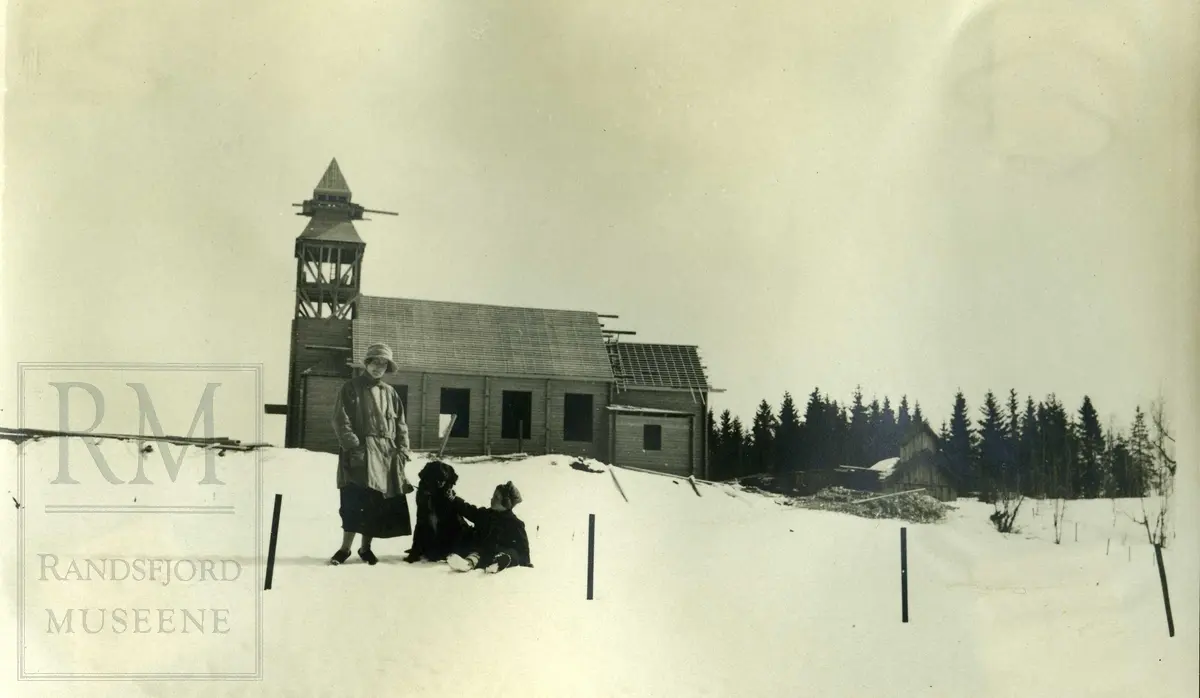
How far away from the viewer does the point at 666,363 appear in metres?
5.36

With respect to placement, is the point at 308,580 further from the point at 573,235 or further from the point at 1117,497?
the point at 1117,497

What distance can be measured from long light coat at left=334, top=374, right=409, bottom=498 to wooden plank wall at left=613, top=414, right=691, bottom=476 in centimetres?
122

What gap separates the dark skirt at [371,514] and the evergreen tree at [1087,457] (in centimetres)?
390

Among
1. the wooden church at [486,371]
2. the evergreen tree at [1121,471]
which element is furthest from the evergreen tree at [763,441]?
the evergreen tree at [1121,471]

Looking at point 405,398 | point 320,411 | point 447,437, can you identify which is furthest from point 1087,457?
point 320,411

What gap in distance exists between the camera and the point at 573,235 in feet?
17.2

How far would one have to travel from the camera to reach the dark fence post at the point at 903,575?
5105 mm

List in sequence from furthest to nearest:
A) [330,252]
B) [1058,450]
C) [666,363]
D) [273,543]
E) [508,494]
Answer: [1058,450] < [666,363] < [330,252] < [508,494] < [273,543]

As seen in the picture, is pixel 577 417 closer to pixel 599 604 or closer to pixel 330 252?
pixel 599 604

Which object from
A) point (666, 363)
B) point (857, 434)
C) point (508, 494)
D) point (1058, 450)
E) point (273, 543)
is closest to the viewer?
point (273, 543)

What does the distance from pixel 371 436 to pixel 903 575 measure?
9.92ft

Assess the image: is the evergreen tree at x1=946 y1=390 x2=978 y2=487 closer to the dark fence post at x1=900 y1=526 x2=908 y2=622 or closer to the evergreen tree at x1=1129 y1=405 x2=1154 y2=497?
the dark fence post at x1=900 y1=526 x2=908 y2=622

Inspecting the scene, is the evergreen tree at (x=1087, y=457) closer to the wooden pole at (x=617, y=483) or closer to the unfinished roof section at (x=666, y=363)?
the unfinished roof section at (x=666, y=363)

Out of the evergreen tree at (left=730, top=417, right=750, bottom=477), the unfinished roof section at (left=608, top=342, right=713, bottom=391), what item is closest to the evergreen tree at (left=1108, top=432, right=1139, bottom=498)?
the evergreen tree at (left=730, top=417, right=750, bottom=477)
